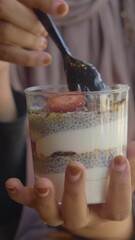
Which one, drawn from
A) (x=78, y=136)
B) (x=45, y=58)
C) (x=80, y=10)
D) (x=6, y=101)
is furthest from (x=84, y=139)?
(x=80, y=10)

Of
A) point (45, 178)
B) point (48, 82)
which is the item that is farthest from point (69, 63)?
point (48, 82)

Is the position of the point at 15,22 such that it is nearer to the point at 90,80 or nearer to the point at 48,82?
the point at 90,80

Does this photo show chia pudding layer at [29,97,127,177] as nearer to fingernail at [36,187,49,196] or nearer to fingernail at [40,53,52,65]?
fingernail at [36,187,49,196]

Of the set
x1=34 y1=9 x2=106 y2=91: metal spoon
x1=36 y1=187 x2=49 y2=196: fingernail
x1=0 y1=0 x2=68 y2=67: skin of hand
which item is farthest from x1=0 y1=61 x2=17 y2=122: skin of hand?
x1=36 y1=187 x2=49 y2=196: fingernail

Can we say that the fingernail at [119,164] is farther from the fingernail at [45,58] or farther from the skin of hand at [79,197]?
the fingernail at [45,58]

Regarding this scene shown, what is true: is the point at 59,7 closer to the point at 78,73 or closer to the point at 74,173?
the point at 78,73
